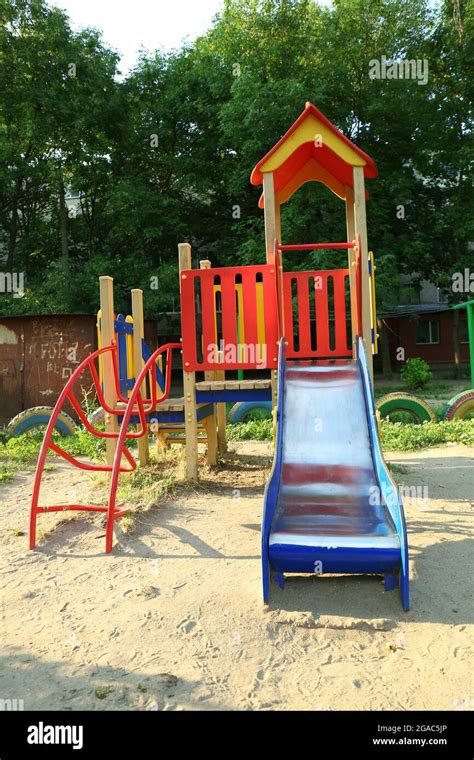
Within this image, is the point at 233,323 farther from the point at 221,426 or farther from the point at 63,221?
the point at 63,221

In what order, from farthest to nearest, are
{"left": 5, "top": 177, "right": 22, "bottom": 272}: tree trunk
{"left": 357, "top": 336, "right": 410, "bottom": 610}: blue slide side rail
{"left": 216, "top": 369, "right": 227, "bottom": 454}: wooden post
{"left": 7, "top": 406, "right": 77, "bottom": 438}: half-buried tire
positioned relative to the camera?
1. {"left": 5, "top": 177, "right": 22, "bottom": 272}: tree trunk
2. {"left": 7, "top": 406, "right": 77, "bottom": 438}: half-buried tire
3. {"left": 216, "top": 369, "right": 227, "bottom": 454}: wooden post
4. {"left": 357, "top": 336, "right": 410, "bottom": 610}: blue slide side rail

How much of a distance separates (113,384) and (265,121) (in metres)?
13.6

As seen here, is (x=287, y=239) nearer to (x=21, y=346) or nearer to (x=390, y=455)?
(x=21, y=346)

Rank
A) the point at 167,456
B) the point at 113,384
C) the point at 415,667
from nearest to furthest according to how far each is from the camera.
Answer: the point at 415,667 → the point at 113,384 → the point at 167,456

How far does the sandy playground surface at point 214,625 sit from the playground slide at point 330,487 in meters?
0.26

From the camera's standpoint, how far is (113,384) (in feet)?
20.5

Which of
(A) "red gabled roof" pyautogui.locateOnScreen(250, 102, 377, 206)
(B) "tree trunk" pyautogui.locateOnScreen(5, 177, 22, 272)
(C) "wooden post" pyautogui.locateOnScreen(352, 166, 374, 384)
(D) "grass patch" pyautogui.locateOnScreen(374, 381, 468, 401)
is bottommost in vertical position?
(D) "grass patch" pyautogui.locateOnScreen(374, 381, 468, 401)

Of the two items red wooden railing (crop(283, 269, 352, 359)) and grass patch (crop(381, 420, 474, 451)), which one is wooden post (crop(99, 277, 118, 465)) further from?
grass patch (crop(381, 420, 474, 451))

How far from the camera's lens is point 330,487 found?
164 inches

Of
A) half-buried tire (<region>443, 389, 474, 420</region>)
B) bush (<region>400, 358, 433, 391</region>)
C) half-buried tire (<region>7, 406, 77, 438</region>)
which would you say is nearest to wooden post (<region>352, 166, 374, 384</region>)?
half-buried tire (<region>443, 389, 474, 420</region>)

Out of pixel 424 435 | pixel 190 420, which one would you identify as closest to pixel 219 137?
pixel 424 435

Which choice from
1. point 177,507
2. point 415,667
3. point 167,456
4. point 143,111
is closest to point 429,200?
point 143,111

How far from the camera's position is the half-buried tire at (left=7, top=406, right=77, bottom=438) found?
9.48 metres

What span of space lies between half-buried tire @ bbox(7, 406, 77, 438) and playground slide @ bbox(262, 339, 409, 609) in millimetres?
5158
